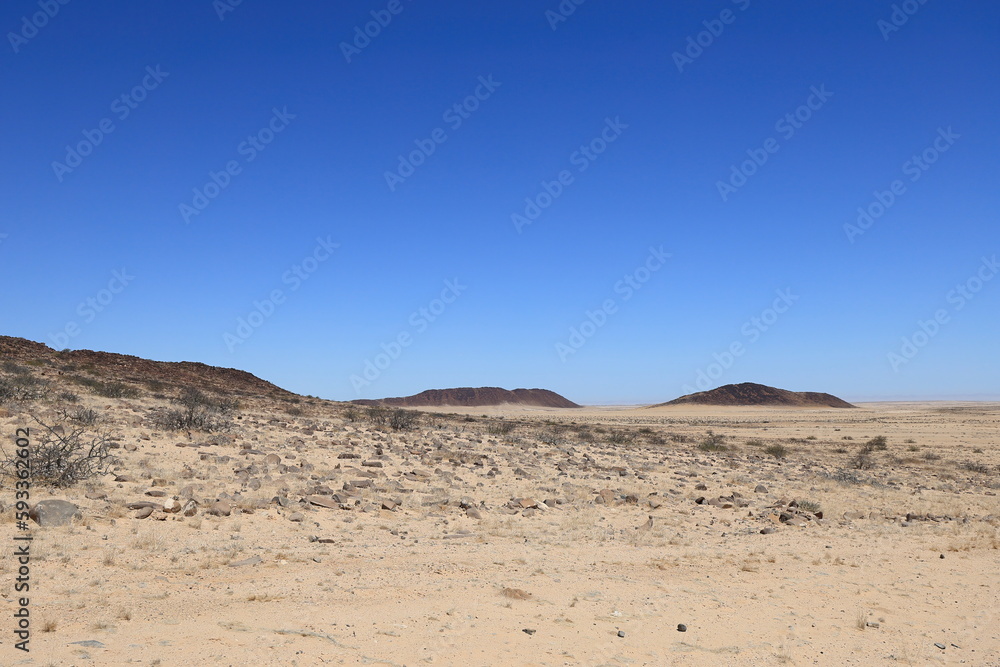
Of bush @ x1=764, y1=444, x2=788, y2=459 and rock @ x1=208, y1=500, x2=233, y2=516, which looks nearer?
rock @ x1=208, y1=500, x2=233, y2=516

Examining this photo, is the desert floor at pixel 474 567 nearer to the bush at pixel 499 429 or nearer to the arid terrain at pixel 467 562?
the arid terrain at pixel 467 562

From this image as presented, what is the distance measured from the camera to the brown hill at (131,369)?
37625 mm

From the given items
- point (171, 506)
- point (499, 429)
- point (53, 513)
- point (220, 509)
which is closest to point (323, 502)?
point (220, 509)

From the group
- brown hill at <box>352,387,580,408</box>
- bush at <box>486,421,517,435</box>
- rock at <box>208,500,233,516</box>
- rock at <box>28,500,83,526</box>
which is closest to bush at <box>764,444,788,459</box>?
bush at <box>486,421,517,435</box>

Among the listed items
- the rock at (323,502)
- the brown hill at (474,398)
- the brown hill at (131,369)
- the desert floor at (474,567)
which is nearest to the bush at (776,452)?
the desert floor at (474,567)

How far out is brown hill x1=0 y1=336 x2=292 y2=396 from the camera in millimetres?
37625

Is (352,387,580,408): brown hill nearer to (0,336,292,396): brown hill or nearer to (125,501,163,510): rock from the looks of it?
(0,336,292,396): brown hill

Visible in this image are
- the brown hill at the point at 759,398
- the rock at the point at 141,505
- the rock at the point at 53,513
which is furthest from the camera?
the brown hill at the point at 759,398

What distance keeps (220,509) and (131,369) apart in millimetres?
40663

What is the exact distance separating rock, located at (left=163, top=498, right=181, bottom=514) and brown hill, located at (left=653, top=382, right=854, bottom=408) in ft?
412

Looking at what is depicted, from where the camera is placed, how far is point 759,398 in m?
127

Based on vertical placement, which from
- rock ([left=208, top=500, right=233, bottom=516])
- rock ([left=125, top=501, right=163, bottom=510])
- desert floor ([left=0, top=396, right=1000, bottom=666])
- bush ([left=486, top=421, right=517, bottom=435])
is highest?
bush ([left=486, top=421, right=517, bottom=435])

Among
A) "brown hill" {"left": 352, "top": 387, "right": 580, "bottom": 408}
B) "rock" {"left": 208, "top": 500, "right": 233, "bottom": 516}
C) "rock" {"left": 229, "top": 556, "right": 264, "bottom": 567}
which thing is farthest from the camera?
"brown hill" {"left": 352, "top": 387, "right": 580, "bottom": 408}

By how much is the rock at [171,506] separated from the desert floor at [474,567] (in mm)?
80
